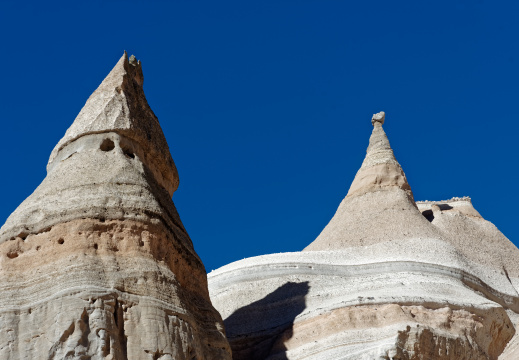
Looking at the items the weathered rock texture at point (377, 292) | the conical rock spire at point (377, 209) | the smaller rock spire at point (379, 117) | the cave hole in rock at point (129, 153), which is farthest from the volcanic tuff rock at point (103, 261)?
the smaller rock spire at point (379, 117)

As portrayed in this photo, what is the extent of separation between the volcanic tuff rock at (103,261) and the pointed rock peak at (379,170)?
1680cm

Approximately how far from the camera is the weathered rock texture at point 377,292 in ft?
72.6

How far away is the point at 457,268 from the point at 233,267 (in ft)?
22.2

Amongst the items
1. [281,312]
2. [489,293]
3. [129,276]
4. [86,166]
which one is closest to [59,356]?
[129,276]

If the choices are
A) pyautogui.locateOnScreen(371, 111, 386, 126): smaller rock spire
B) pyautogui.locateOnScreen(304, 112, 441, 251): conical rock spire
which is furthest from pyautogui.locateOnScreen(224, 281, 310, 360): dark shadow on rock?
pyautogui.locateOnScreen(371, 111, 386, 126): smaller rock spire

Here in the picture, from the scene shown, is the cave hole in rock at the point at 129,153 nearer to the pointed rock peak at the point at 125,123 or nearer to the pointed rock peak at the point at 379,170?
the pointed rock peak at the point at 125,123

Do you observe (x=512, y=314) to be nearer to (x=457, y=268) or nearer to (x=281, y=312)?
(x=457, y=268)

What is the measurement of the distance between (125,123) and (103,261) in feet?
12.7

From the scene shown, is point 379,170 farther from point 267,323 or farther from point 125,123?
point 125,123

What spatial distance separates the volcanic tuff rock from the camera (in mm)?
14844

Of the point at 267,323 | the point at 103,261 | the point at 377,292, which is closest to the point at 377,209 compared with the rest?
the point at 377,292

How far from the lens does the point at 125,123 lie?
1869cm

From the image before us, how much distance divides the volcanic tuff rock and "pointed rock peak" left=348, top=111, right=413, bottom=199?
16.8 m

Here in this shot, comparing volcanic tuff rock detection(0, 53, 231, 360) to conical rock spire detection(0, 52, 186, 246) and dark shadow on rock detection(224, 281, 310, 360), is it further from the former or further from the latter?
dark shadow on rock detection(224, 281, 310, 360)
